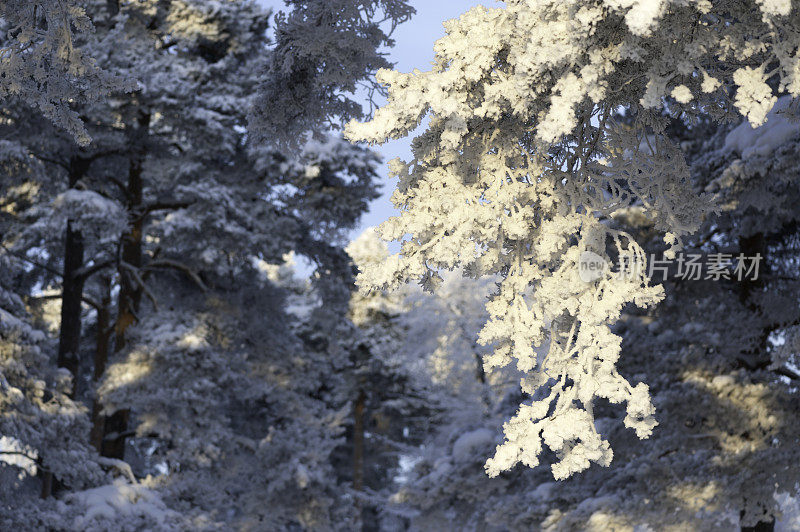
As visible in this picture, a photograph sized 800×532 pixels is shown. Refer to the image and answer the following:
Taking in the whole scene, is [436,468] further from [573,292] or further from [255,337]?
[573,292]

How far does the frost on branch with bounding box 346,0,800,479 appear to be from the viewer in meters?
3.86

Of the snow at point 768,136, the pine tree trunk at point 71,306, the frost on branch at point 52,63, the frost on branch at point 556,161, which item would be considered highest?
the pine tree trunk at point 71,306

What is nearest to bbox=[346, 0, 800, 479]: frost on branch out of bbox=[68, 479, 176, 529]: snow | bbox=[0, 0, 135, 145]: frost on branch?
bbox=[0, 0, 135, 145]: frost on branch

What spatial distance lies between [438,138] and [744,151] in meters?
6.30

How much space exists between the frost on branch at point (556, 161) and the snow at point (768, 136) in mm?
4941

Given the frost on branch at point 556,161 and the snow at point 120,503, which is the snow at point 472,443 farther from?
the frost on branch at point 556,161

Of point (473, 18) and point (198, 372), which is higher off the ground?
point (198, 372)

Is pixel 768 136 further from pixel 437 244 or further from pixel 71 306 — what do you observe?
Answer: pixel 71 306

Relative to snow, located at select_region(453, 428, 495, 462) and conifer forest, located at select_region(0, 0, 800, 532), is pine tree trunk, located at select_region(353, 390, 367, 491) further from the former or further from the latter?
snow, located at select_region(453, 428, 495, 462)

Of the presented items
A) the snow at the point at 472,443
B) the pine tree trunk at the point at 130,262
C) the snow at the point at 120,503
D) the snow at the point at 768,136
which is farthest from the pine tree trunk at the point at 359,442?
the snow at the point at 768,136

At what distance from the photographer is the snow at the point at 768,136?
30.1 feet

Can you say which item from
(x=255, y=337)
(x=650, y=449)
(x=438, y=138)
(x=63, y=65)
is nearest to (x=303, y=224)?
(x=255, y=337)

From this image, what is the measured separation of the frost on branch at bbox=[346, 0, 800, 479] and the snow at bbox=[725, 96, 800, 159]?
4941 mm

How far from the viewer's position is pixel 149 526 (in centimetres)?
1178
